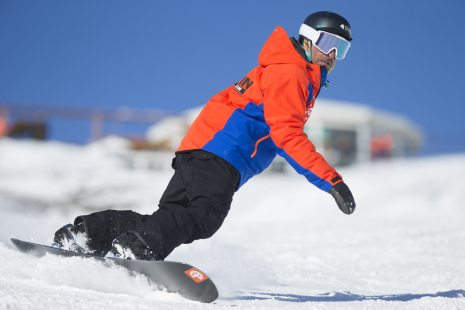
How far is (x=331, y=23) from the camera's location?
2494 mm

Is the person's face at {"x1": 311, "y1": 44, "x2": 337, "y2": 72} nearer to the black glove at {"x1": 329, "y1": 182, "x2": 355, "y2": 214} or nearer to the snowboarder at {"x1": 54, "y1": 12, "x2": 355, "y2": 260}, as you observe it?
the snowboarder at {"x1": 54, "y1": 12, "x2": 355, "y2": 260}

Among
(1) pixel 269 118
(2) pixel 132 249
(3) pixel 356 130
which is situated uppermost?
(3) pixel 356 130

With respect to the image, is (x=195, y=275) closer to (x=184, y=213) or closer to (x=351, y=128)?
(x=184, y=213)

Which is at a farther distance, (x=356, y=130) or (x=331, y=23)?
(x=356, y=130)

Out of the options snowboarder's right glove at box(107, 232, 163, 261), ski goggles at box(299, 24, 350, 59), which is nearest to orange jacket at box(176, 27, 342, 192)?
ski goggles at box(299, 24, 350, 59)

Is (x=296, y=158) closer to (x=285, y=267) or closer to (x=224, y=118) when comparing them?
(x=224, y=118)

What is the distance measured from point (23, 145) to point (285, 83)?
30.1ft

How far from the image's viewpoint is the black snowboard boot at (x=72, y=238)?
222 centimetres

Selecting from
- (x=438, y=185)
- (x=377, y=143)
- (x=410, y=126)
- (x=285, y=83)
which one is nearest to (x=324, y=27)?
Result: (x=285, y=83)

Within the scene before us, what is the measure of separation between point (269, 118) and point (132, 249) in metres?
0.94

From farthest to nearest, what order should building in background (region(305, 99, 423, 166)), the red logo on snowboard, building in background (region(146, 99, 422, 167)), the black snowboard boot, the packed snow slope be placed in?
building in background (region(305, 99, 423, 166))
building in background (region(146, 99, 422, 167))
the black snowboard boot
the packed snow slope
the red logo on snowboard

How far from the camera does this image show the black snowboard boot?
2217 mm

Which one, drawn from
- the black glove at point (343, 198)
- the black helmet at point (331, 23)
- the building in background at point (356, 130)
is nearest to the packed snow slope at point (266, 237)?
the black glove at point (343, 198)

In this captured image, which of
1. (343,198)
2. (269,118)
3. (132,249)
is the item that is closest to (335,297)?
(343,198)
